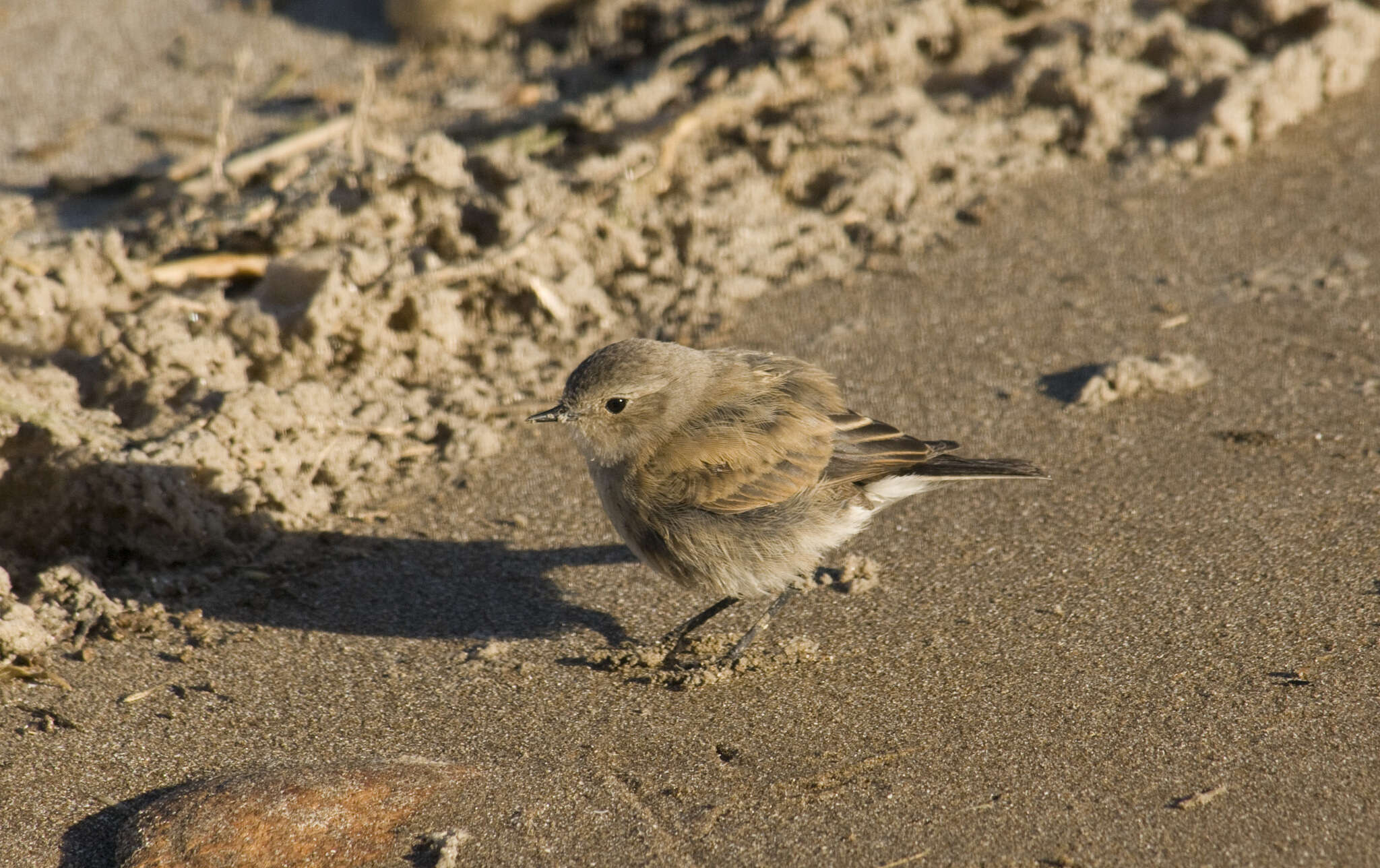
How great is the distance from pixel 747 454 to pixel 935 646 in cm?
88

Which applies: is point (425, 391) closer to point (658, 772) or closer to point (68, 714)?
point (68, 714)

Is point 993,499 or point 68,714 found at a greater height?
point 68,714

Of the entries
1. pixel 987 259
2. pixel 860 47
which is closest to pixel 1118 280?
pixel 987 259

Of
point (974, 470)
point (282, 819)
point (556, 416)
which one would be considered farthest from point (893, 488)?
point (282, 819)

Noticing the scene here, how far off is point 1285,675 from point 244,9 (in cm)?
781

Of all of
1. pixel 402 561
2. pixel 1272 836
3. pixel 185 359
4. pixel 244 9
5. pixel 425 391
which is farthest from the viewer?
pixel 244 9

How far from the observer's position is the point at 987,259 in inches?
240

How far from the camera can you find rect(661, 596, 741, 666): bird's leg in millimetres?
4148

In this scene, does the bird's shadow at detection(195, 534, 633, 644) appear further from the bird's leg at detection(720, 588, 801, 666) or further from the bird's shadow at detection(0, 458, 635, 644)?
the bird's leg at detection(720, 588, 801, 666)

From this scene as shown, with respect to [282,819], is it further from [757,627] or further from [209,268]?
[209,268]

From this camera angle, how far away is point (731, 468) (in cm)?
421

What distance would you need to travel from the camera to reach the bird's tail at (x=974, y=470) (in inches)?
164

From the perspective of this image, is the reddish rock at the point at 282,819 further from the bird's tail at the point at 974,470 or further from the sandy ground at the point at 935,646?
the bird's tail at the point at 974,470

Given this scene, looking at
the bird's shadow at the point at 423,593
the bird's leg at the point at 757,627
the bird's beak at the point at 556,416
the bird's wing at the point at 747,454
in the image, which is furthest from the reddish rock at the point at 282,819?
the bird's beak at the point at 556,416
